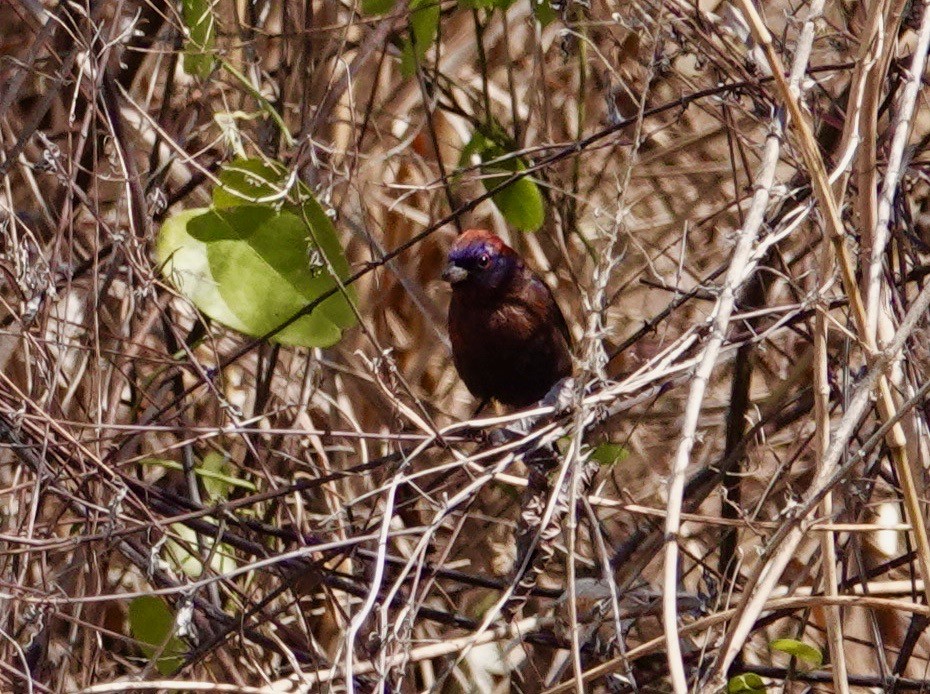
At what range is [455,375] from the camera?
4.87 metres

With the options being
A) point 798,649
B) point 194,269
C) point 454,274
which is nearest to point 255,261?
point 194,269

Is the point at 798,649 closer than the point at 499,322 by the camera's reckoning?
Yes

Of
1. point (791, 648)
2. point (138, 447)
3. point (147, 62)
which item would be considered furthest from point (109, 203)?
point (791, 648)

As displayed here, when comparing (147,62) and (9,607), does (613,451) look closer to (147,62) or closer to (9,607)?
(9,607)

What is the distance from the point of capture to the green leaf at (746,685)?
281cm

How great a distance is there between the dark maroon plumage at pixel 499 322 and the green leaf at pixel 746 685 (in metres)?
1.49

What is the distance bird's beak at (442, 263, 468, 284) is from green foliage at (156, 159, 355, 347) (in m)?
1.02

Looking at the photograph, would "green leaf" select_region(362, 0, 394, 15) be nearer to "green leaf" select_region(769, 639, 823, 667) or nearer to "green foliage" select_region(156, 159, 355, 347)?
"green foliage" select_region(156, 159, 355, 347)

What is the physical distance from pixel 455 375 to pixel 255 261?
6.50 ft

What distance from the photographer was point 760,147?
3.01m

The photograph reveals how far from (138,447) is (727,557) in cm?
161

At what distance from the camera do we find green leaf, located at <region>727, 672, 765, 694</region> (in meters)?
2.81

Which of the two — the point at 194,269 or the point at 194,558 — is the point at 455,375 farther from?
the point at 194,269

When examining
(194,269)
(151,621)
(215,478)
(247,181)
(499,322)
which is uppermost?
(247,181)
